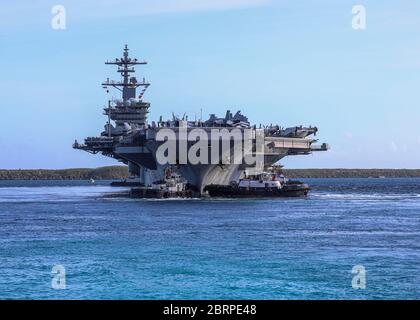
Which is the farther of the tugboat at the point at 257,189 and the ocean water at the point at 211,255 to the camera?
the tugboat at the point at 257,189

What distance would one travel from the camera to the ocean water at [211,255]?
71.3ft

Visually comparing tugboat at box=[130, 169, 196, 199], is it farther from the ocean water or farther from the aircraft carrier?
the ocean water

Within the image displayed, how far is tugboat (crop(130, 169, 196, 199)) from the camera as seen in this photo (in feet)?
229

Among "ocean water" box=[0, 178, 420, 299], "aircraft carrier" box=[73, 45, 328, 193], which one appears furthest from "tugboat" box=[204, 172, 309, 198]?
"ocean water" box=[0, 178, 420, 299]

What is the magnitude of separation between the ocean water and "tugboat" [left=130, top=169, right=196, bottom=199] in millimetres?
21014

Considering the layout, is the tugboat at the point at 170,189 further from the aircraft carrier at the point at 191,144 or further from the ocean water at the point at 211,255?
the ocean water at the point at 211,255

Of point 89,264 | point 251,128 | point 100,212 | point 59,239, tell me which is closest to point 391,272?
point 89,264

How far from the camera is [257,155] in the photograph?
70250 mm

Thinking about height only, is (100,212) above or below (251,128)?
below

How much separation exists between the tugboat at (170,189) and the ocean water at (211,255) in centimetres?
2101

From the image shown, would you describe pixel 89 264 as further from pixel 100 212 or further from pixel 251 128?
pixel 251 128

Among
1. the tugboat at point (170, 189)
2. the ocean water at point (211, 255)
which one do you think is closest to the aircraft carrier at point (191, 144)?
the tugboat at point (170, 189)

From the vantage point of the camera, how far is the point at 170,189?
2763 inches
